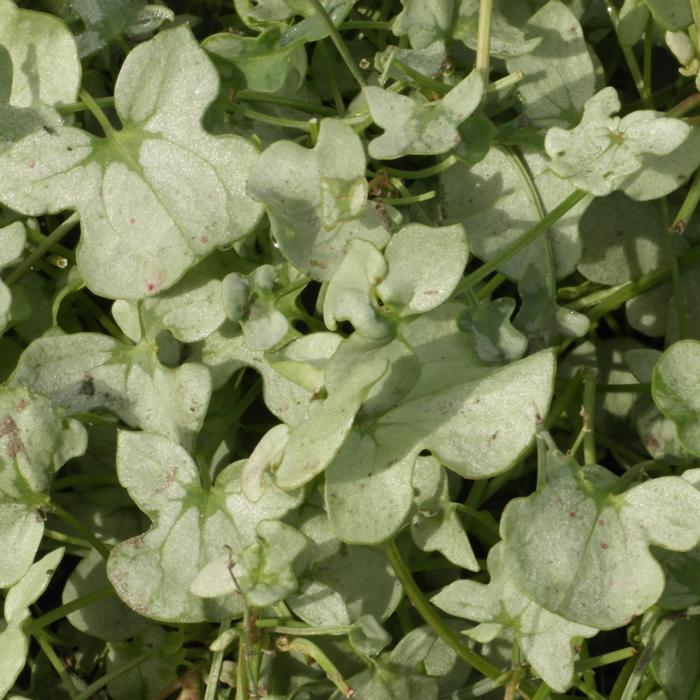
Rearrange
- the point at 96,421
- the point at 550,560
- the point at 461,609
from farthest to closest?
the point at 96,421
the point at 461,609
the point at 550,560

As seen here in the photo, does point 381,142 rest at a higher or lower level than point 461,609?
higher

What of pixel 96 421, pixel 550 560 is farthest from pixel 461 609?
pixel 96 421

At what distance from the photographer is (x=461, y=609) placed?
3.40ft

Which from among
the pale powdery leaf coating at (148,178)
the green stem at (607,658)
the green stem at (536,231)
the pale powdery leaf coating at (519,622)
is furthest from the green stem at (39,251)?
the green stem at (607,658)

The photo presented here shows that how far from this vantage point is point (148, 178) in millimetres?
1055

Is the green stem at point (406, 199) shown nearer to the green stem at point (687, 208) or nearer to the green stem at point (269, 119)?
the green stem at point (269, 119)

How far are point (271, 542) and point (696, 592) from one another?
0.39m

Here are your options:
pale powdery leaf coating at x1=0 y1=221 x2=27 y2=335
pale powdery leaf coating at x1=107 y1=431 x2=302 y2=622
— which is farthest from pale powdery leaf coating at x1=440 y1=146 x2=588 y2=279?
pale powdery leaf coating at x1=0 y1=221 x2=27 y2=335

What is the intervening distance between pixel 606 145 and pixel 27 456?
608mm

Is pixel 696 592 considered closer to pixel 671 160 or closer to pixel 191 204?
pixel 671 160

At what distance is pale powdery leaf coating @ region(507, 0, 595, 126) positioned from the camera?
44.8 inches

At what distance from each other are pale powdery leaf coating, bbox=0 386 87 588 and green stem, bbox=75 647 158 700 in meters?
0.16

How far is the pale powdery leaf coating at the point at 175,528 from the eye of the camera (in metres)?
1.03

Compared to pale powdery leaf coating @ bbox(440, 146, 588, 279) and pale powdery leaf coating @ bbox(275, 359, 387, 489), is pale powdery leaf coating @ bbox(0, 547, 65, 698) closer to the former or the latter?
pale powdery leaf coating @ bbox(275, 359, 387, 489)
